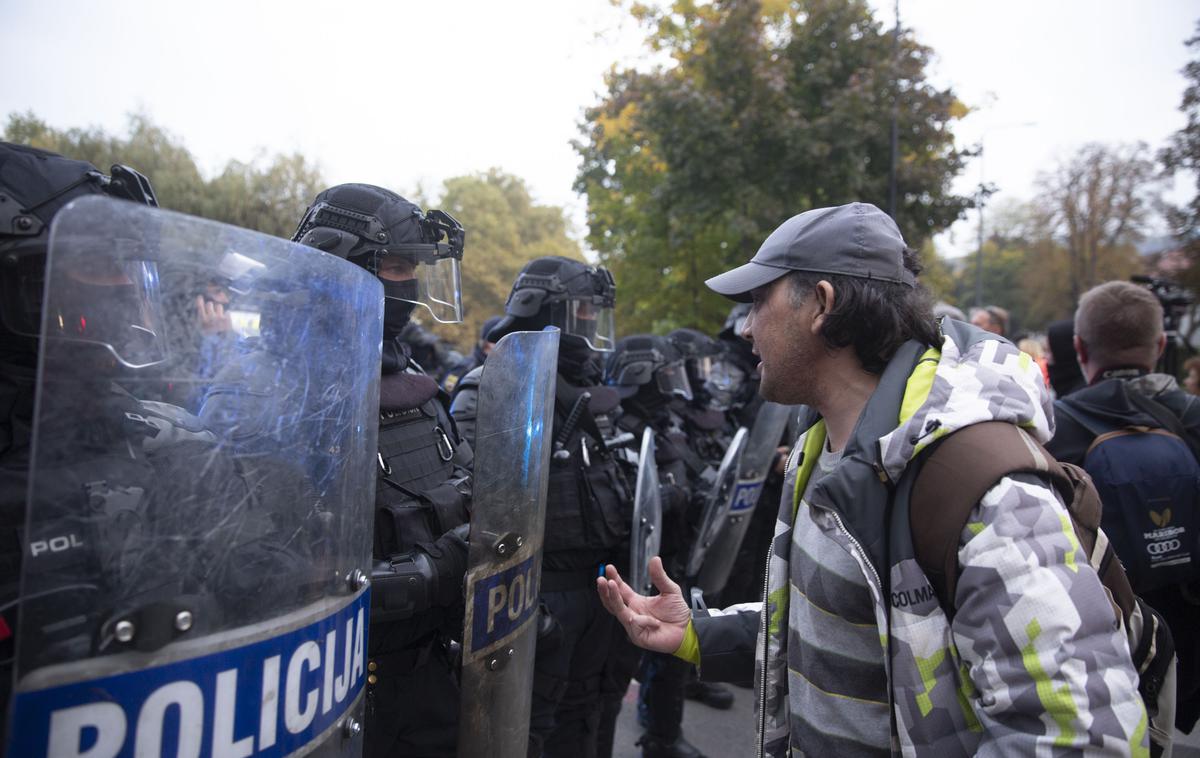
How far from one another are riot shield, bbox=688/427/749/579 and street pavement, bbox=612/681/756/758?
99 centimetres

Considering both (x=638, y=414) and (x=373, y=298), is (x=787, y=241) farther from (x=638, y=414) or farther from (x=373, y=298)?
(x=638, y=414)

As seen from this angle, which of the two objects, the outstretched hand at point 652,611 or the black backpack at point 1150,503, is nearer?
the outstretched hand at point 652,611

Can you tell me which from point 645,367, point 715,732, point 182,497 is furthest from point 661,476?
point 182,497

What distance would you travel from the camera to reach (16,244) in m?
1.39

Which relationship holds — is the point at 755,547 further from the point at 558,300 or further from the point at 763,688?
the point at 763,688

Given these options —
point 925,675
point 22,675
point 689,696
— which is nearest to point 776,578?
point 925,675

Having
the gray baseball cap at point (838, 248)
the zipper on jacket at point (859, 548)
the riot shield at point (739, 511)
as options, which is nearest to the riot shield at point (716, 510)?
the riot shield at point (739, 511)

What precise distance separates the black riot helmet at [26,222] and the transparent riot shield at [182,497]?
58 cm

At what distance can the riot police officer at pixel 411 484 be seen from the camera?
203 centimetres

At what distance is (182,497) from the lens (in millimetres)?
935

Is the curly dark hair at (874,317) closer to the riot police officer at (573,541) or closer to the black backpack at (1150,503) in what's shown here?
the black backpack at (1150,503)

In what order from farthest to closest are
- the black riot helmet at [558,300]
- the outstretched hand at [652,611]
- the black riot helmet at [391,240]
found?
the black riot helmet at [558,300]
the black riot helmet at [391,240]
the outstretched hand at [652,611]

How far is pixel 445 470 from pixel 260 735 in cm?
138

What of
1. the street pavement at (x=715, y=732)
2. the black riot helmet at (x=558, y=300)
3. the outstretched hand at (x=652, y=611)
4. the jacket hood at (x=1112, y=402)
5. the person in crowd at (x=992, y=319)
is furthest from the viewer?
the person in crowd at (x=992, y=319)
